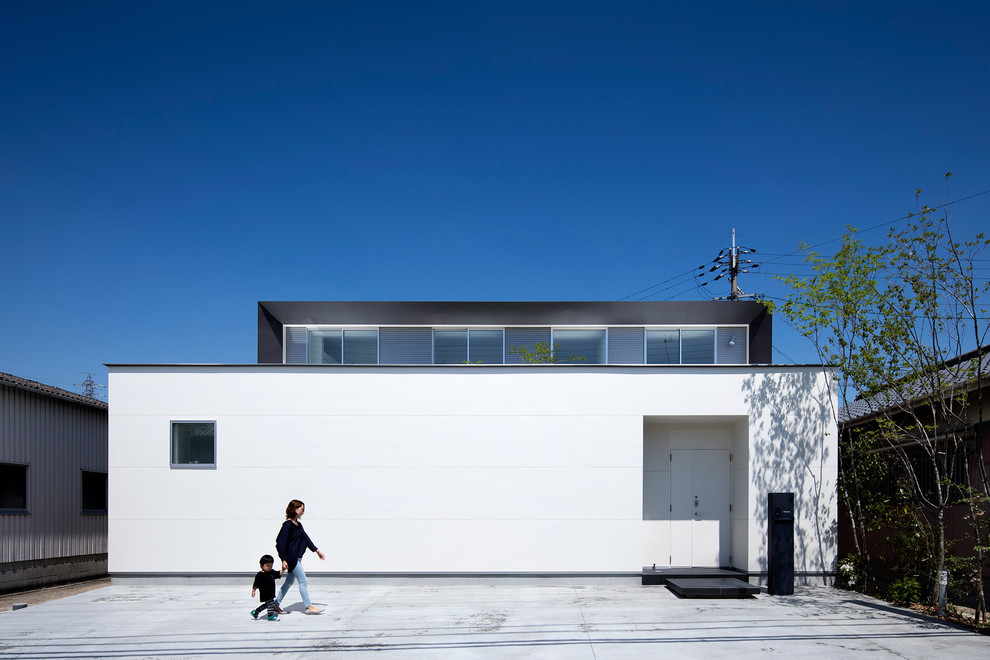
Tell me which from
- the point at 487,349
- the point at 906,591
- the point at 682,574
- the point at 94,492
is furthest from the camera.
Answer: the point at 487,349

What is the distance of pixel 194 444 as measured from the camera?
1109cm

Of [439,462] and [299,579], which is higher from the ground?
[439,462]

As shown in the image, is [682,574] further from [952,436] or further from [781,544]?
[952,436]

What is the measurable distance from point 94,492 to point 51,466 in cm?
185

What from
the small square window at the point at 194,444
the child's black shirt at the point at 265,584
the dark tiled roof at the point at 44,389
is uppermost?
the dark tiled roof at the point at 44,389

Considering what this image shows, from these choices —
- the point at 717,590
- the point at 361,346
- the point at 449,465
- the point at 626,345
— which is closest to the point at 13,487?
the point at 361,346

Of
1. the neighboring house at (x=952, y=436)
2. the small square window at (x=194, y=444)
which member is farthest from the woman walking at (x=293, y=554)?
the neighboring house at (x=952, y=436)

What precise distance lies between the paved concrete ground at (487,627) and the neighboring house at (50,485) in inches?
109

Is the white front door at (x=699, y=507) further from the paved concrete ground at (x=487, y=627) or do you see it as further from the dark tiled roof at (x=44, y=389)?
the dark tiled roof at (x=44, y=389)

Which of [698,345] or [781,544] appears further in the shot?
[698,345]

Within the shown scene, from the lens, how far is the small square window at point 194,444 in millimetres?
11016

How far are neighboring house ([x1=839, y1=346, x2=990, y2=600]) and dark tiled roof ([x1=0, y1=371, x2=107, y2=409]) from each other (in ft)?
47.0

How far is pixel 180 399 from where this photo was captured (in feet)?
36.5

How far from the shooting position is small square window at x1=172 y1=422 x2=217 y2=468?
11.0 metres
